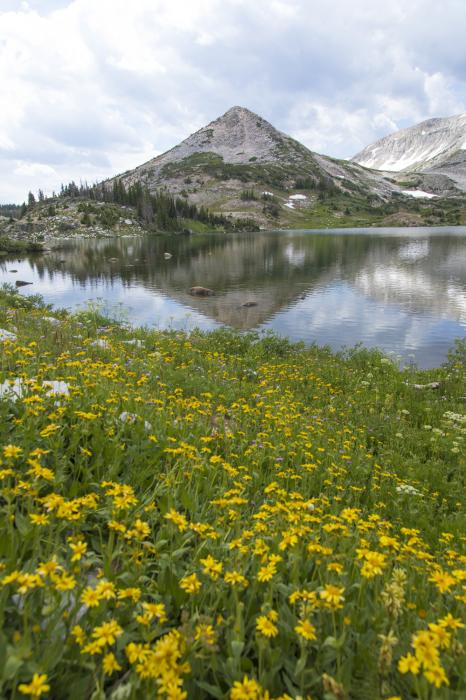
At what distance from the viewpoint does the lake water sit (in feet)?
86.6

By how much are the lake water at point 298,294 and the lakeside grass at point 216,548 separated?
12.7 meters

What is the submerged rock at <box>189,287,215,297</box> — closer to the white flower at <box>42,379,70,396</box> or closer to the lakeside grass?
the lakeside grass

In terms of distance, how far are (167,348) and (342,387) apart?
7088mm

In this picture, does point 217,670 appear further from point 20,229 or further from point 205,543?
point 20,229

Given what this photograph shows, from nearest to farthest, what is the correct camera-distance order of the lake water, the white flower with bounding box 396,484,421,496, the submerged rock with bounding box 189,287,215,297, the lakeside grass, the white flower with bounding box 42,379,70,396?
the lakeside grass → the white flower with bounding box 42,379,70,396 → the white flower with bounding box 396,484,421,496 → the lake water → the submerged rock with bounding box 189,287,215,297

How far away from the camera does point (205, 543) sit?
12.8 ft

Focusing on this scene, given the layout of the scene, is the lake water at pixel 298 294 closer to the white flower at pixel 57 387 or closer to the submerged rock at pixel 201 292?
the submerged rock at pixel 201 292

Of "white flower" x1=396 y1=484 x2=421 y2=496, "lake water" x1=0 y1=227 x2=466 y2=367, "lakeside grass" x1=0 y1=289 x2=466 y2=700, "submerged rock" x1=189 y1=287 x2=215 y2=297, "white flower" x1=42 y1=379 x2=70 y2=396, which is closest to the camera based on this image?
"lakeside grass" x1=0 y1=289 x2=466 y2=700

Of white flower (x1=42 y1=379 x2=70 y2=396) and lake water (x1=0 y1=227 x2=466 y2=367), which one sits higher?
white flower (x1=42 y1=379 x2=70 y2=396)

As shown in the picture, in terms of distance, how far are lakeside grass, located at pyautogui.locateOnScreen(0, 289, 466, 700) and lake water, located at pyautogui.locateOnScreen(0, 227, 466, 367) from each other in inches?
501

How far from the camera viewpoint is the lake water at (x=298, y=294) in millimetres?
26391

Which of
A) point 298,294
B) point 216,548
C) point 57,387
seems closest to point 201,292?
point 298,294

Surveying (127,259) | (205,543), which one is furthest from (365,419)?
(127,259)

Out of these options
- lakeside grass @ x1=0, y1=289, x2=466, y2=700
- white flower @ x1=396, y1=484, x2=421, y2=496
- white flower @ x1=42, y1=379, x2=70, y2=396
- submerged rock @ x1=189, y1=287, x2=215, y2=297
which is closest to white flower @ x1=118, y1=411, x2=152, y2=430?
lakeside grass @ x1=0, y1=289, x2=466, y2=700
